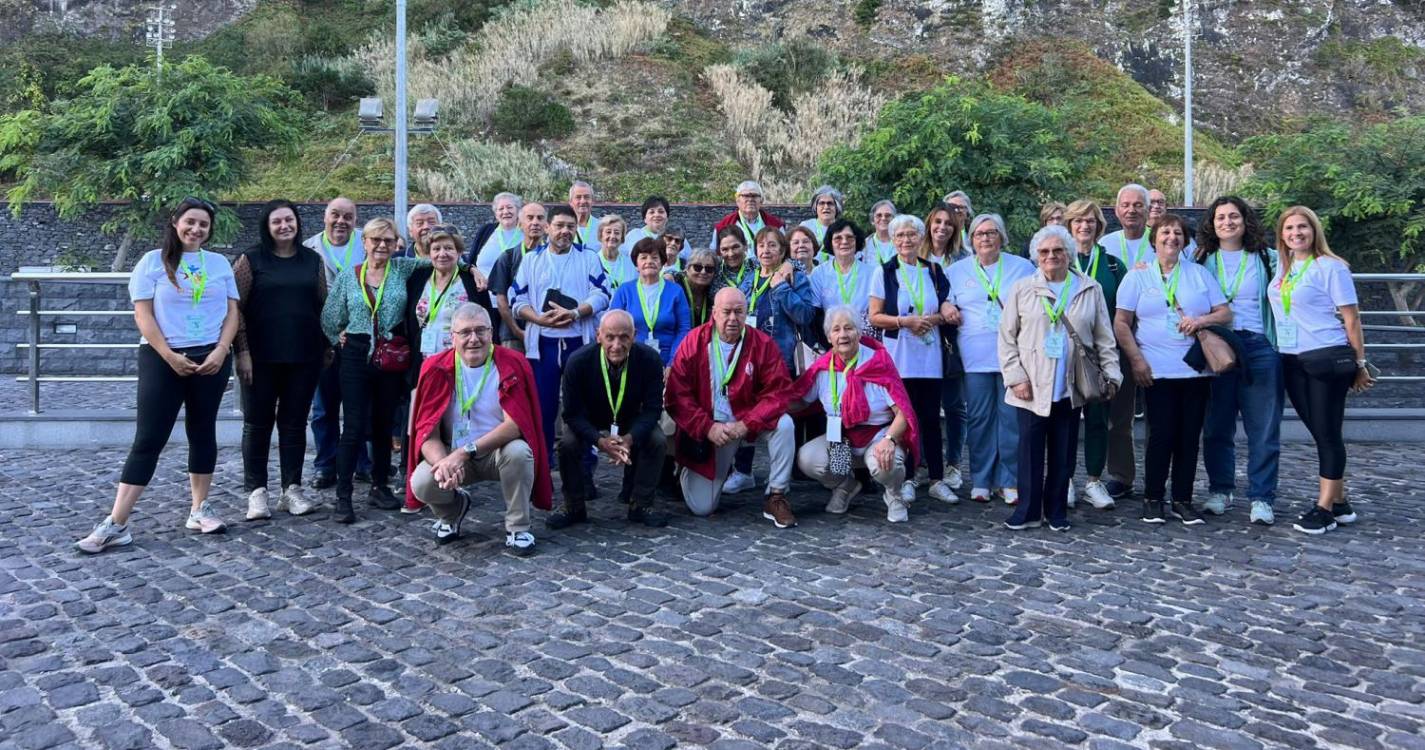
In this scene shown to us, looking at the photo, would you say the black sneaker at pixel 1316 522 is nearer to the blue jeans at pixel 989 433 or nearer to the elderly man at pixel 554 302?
the blue jeans at pixel 989 433

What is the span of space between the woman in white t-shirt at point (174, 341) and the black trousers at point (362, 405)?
740 millimetres

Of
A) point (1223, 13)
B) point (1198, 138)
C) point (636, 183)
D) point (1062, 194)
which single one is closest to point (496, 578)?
point (1062, 194)

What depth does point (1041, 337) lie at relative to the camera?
6.91 metres

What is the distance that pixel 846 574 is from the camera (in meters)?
6.03

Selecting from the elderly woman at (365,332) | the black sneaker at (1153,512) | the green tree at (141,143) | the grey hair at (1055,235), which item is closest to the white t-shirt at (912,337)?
the grey hair at (1055,235)

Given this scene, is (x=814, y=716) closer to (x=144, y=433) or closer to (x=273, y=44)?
(x=144, y=433)

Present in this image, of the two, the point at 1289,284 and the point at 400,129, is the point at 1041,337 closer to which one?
the point at 1289,284

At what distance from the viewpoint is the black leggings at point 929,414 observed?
8008mm

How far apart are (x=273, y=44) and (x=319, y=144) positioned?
9222 mm

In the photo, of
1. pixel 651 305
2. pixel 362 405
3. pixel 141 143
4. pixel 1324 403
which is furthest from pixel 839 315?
pixel 141 143

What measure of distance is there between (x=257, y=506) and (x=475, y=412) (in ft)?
5.48

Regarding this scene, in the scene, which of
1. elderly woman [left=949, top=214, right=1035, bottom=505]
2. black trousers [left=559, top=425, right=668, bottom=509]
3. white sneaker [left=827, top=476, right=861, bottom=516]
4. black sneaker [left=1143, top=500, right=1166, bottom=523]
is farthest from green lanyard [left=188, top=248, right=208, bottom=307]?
black sneaker [left=1143, top=500, right=1166, bottom=523]

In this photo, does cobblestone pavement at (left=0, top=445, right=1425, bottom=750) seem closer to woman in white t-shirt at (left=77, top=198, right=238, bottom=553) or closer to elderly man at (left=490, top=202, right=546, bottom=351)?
woman in white t-shirt at (left=77, top=198, right=238, bottom=553)

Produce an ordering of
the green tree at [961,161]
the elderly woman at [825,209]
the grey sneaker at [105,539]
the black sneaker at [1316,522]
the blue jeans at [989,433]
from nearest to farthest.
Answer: the grey sneaker at [105,539] < the black sneaker at [1316,522] < the blue jeans at [989,433] < the elderly woman at [825,209] < the green tree at [961,161]
